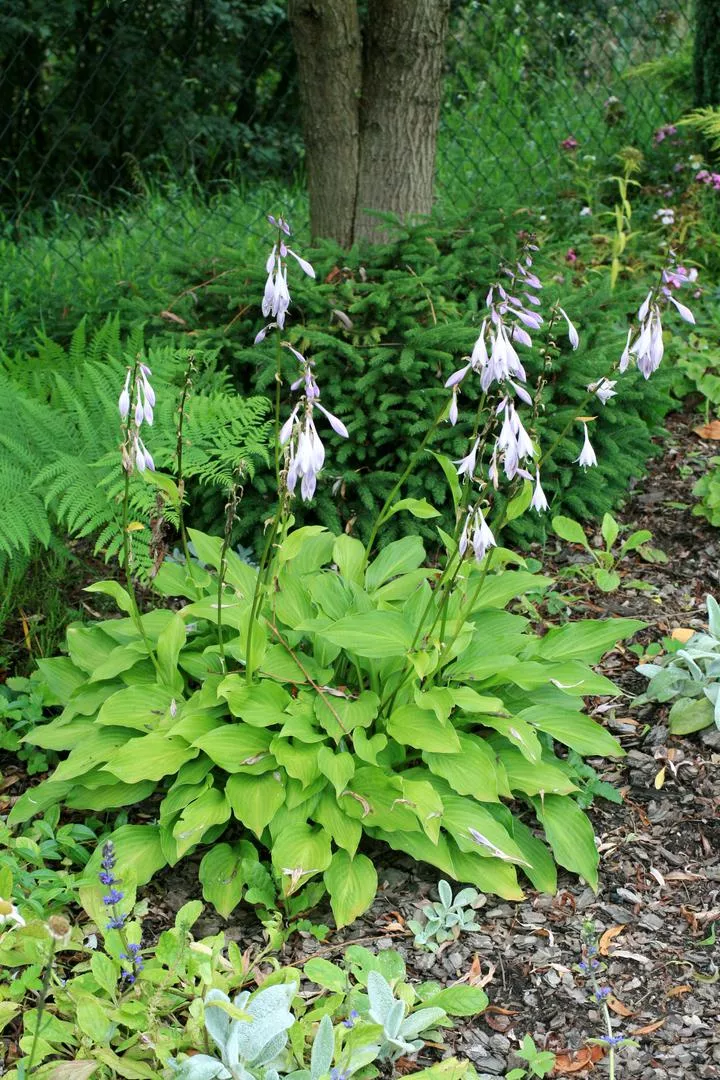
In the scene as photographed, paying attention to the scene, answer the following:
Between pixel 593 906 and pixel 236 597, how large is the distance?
127 centimetres

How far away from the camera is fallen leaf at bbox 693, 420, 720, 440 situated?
478 cm

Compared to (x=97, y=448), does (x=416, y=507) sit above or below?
above

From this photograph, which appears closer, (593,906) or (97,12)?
(593,906)

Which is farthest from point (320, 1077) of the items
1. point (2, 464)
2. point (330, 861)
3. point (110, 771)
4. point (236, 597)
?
point (2, 464)

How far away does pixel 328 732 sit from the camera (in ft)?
8.68

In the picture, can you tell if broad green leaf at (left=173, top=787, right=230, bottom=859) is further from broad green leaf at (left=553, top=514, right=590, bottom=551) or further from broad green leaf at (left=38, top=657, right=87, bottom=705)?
broad green leaf at (left=553, top=514, right=590, bottom=551)

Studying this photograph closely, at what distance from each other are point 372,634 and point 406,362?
138 centimetres

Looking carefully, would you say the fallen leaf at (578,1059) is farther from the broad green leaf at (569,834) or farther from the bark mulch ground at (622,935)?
the broad green leaf at (569,834)

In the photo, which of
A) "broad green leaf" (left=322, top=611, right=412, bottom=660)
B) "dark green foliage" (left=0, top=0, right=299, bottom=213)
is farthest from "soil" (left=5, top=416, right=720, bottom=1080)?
"dark green foliage" (left=0, top=0, right=299, bottom=213)

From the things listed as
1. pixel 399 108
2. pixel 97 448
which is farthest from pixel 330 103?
pixel 97 448

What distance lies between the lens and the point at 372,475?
3.76 meters

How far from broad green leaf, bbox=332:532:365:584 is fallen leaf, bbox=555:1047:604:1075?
1.37m

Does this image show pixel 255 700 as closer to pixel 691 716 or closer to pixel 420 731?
pixel 420 731

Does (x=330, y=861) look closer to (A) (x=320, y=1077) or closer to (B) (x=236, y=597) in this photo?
(A) (x=320, y=1077)
